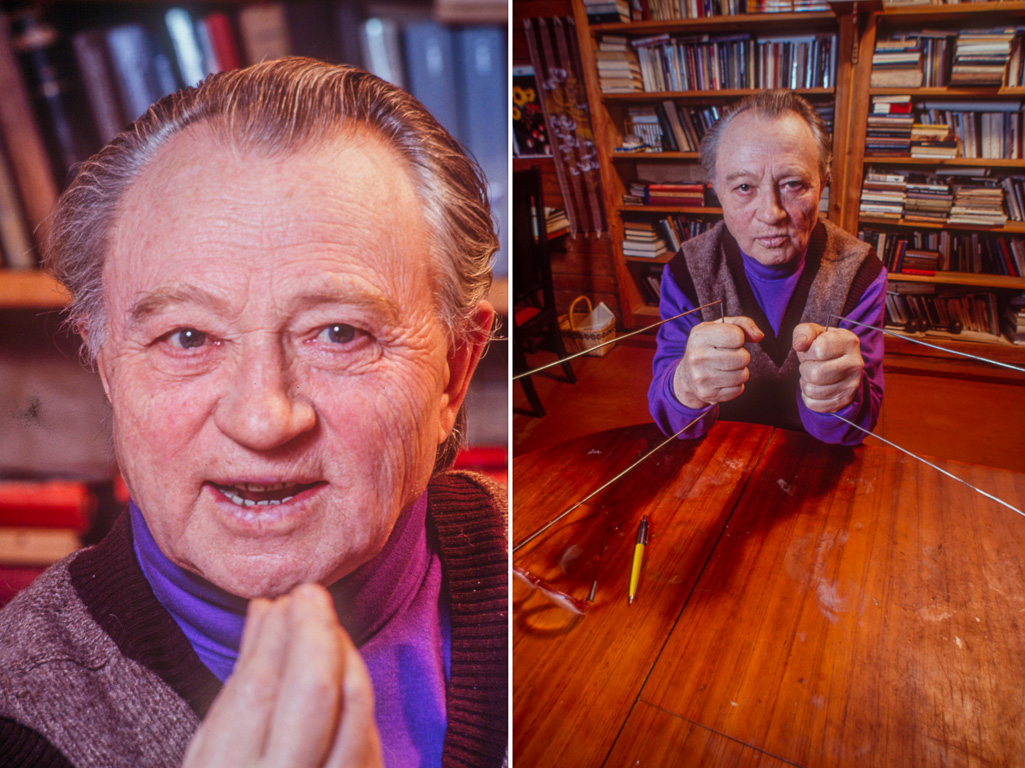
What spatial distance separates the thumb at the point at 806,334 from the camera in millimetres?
1003

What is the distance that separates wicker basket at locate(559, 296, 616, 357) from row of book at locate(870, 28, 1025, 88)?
24.4 inches

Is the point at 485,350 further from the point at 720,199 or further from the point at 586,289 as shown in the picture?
the point at 720,199

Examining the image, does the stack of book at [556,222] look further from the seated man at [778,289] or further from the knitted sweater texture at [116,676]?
the knitted sweater texture at [116,676]

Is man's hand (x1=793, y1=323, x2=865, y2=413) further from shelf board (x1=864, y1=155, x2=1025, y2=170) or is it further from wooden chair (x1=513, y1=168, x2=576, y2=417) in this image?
wooden chair (x1=513, y1=168, x2=576, y2=417)

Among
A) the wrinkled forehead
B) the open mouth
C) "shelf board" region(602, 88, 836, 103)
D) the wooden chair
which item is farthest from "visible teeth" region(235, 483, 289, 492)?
"shelf board" region(602, 88, 836, 103)

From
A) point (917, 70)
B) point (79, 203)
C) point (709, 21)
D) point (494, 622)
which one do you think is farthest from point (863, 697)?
point (79, 203)

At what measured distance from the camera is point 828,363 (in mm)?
1014

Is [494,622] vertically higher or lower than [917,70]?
lower

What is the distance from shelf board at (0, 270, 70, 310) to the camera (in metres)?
0.84

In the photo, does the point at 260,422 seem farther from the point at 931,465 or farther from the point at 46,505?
the point at 931,465

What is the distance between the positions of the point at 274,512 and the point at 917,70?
1.26m

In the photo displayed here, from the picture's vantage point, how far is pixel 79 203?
0.80 m

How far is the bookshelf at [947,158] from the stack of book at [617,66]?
0.39 meters

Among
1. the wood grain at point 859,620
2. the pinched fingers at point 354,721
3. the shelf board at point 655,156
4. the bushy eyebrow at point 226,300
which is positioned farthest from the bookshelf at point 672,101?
the pinched fingers at point 354,721
